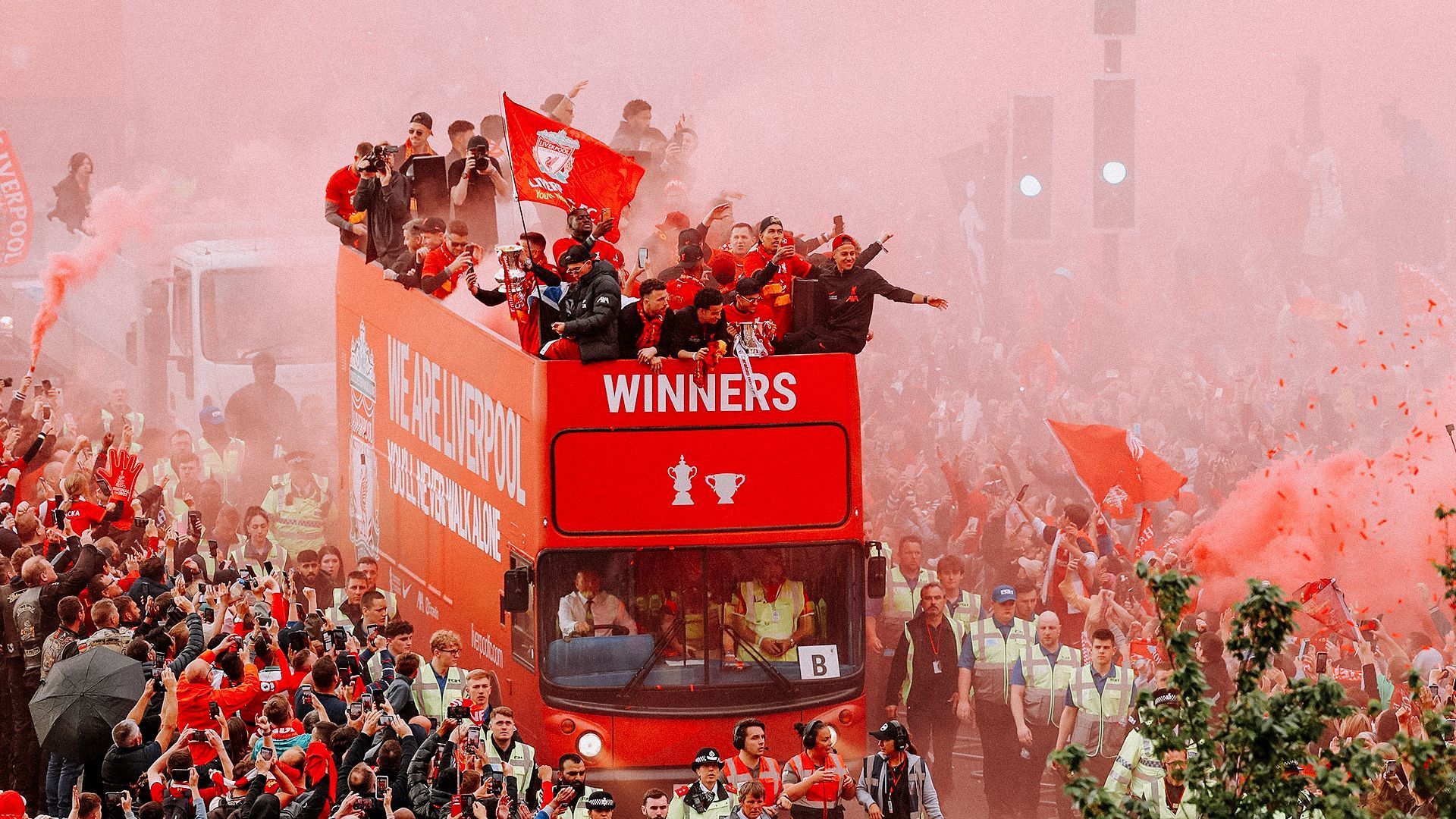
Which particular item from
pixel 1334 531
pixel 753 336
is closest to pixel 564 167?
pixel 753 336

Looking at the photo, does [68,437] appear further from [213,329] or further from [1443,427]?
[1443,427]

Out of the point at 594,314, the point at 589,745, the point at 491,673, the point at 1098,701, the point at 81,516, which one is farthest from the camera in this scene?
the point at 81,516

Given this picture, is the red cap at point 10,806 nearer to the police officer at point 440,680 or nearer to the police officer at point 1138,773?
the police officer at point 440,680

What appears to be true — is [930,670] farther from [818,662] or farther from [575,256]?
[575,256]

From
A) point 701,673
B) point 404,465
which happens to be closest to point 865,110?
point 404,465

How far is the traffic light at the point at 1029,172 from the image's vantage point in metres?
20.6

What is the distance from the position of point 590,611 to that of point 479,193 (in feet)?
12.5

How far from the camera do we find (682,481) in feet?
33.5

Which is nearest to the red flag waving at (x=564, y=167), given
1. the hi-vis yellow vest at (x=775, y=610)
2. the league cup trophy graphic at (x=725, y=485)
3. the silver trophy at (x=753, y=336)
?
the silver trophy at (x=753, y=336)

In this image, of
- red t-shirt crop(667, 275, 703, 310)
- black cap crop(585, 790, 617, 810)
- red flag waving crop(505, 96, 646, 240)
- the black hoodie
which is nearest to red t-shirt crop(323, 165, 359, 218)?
red flag waving crop(505, 96, 646, 240)

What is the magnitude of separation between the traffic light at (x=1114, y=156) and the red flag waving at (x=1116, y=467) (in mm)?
5403

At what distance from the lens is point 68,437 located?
52.1ft

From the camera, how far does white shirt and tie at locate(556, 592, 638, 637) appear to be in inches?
400

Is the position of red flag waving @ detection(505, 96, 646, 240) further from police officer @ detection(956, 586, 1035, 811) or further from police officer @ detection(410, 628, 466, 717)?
police officer @ detection(956, 586, 1035, 811)
